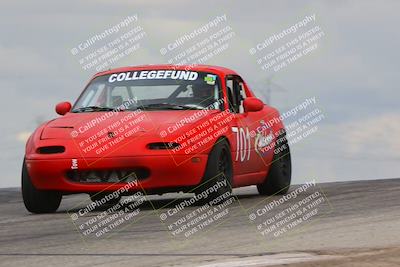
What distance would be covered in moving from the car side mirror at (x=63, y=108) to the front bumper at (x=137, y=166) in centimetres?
132

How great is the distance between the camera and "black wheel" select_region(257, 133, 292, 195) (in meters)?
14.1

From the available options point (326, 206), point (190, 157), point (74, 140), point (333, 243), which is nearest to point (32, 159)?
point (74, 140)

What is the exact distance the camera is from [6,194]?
675 inches

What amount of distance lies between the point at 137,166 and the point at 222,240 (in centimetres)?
304

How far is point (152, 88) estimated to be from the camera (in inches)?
512

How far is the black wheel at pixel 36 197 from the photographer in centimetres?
1199

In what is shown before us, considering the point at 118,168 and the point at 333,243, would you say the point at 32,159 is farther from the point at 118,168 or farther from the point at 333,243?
the point at 333,243

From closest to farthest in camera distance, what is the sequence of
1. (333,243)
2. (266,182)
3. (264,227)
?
(333,243), (264,227), (266,182)

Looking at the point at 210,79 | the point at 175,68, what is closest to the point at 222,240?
the point at 210,79

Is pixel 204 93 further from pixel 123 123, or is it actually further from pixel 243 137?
pixel 123 123

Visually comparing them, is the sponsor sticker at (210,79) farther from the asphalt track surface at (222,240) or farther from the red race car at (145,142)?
the asphalt track surface at (222,240)

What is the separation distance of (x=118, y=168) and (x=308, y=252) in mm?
4279

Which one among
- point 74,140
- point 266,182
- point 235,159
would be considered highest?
point 74,140

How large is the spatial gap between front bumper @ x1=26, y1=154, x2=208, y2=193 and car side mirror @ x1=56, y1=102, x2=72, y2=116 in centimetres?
132
